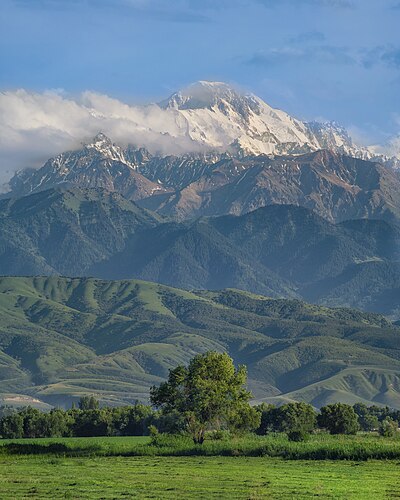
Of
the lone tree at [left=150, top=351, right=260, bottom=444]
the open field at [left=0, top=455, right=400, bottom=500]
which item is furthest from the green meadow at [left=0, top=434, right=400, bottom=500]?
the lone tree at [left=150, top=351, right=260, bottom=444]

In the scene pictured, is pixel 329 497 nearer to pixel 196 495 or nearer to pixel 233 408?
pixel 196 495

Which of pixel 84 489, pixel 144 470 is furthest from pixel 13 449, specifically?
pixel 84 489

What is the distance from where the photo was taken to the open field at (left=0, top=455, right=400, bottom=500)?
8919 centimetres

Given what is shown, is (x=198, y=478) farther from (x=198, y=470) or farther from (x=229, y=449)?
(x=229, y=449)

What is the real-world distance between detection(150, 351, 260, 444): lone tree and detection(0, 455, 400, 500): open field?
99.9 ft

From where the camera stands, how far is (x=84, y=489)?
92.3 meters

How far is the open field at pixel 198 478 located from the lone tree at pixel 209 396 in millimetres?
30436

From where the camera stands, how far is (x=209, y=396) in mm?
165000

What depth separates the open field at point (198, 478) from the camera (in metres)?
89.2

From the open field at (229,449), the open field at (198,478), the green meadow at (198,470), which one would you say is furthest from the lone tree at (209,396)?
the open field at (198,478)

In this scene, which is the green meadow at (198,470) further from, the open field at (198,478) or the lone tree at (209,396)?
the lone tree at (209,396)

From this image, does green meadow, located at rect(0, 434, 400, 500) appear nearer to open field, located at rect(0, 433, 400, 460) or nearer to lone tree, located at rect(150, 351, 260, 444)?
open field, located at rect(0, 433, 400, 460)

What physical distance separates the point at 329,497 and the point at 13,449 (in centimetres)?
7885

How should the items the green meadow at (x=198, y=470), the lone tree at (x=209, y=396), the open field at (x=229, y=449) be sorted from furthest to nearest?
the lone tree at (x=209, y=396) → the open field at (x=229, y=449) → the green meadow at (x=198, y=470)
